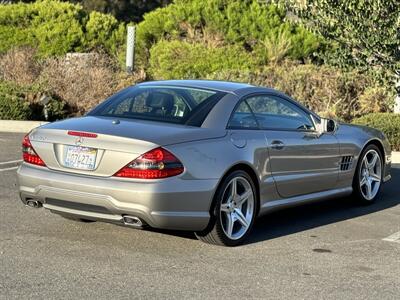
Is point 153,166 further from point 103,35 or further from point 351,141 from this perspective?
point 103,35

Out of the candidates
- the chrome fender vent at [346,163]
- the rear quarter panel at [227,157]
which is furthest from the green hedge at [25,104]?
the rear quarter panel at [227,157]

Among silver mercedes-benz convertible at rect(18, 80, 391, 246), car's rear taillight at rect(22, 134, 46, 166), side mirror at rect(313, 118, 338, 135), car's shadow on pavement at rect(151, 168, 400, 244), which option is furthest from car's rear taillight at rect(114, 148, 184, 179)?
side mirror at rect(313, 118, 338, 135)

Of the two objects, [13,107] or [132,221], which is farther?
[13,107]

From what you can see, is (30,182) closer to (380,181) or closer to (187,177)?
(187,177)

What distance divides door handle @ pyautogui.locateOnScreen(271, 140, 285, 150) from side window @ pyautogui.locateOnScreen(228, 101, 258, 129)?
0.23 metres

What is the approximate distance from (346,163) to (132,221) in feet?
10.0

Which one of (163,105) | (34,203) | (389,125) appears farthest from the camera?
(389,125)

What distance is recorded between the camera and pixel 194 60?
72.3ft

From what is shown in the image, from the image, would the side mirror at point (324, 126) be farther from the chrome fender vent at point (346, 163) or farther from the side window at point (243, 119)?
the side window at point (243, 119)

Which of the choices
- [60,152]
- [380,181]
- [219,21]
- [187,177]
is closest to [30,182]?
[60,152]

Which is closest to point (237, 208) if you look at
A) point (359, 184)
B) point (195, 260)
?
point (195, 260)

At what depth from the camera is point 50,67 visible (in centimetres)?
1789

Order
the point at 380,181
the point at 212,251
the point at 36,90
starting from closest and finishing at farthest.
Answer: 1. the point at 212,251
2. the point at 380,181
3. the point at 36,90

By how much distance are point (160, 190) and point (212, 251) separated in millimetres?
842
